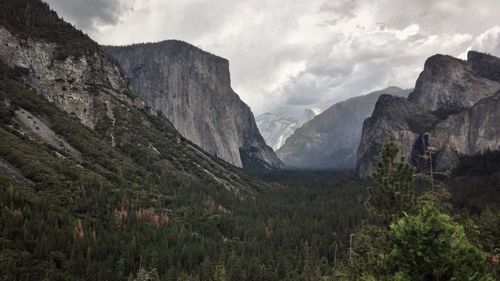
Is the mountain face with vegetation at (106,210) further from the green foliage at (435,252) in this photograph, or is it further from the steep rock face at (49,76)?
the green foliage at (435,252)

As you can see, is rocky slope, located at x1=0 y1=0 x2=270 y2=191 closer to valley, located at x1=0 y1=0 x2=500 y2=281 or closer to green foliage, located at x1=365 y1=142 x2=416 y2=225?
valley, located at x1=0 y1=0 x2=500 y2=281

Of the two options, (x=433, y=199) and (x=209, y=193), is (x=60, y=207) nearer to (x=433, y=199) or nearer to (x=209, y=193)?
(x=209, y=193)

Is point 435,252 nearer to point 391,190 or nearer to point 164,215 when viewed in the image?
point 391,190

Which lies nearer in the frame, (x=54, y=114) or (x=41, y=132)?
(x=41, y=132)

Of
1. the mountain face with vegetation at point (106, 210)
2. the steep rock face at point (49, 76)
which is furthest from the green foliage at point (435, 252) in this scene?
the steep rock face at point (49, 76)

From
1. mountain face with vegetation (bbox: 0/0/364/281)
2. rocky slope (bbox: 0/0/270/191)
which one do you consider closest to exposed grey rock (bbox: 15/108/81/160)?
rocky slope (bbox: 0/0/270/191)

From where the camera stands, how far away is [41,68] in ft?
625

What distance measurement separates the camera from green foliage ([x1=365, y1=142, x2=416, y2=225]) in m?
41.7

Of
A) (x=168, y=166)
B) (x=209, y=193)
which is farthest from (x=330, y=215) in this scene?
(x=168, y=166)

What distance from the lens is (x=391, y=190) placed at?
42188 millimetres

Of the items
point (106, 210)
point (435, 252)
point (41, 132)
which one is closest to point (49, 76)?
point (41, 132)

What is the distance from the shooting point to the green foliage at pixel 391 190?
41.7m

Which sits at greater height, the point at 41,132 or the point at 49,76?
the point at 49,76

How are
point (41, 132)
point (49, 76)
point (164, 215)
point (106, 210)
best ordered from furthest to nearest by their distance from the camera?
1. point (49, 76)
2. point (41, 132)
3. point (164, 215)
4. point (106, 210)
